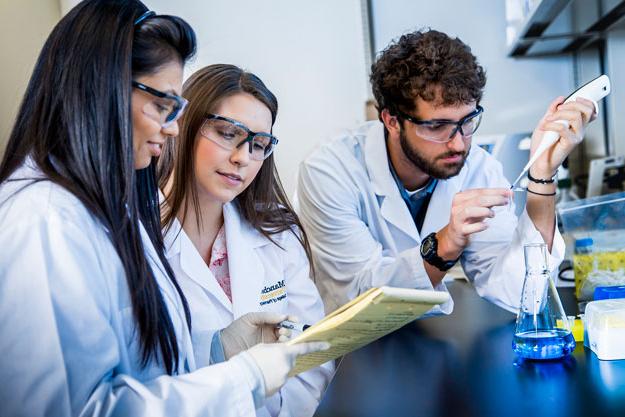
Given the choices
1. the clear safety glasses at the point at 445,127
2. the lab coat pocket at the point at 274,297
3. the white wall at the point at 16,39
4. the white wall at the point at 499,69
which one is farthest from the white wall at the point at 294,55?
the lab coat pocket at the point at 274,297

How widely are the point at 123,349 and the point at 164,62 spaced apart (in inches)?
19.0

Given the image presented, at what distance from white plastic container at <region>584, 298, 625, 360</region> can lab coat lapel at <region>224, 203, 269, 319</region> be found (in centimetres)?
82

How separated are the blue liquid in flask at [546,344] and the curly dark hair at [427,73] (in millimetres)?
915

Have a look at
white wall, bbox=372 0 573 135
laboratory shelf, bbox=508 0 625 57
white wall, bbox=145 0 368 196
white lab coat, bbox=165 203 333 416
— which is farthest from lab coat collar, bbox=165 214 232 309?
white wall, bbox=145 0 368 196

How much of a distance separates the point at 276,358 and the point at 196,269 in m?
0.64

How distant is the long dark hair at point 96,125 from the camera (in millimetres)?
1059

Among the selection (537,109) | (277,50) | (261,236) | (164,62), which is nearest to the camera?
(164,62)

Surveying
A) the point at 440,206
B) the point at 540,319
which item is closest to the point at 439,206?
the point at 440,206

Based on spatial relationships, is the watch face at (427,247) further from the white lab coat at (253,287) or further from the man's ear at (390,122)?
the man's ear at (390,122)

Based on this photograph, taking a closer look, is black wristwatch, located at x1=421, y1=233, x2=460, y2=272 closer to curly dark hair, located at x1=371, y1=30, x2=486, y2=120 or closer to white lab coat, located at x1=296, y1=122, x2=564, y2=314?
white lab coat, located at x1=296, y1=122, x2=564, y2=314

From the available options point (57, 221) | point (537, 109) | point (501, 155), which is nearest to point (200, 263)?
point (57, 221)

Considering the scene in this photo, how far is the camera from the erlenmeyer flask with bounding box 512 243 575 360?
1.31 m

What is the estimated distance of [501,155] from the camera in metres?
3.50

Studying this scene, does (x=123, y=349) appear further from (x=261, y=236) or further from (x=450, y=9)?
(x=450, y=9)
